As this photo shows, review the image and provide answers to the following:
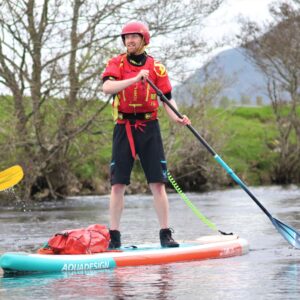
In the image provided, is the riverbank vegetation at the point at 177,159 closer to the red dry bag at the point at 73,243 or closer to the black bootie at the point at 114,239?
the black bootie at the point at 114,239

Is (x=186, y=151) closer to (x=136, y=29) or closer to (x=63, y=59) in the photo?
(x=63, y=59)

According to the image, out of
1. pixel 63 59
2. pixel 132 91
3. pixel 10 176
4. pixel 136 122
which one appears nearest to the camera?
pixel 132 91

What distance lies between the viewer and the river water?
647cm

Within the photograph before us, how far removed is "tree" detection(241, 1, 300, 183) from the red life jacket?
21262mm

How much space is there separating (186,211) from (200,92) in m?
6.79

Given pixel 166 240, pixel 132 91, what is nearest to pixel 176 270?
pixel 166 240

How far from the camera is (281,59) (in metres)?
32.0

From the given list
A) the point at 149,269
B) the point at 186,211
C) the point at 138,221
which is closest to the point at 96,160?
the point at 186,211

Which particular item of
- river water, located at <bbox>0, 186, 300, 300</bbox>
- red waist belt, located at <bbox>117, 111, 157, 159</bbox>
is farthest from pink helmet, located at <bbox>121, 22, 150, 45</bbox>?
river water, located at <bbox>0, 186, 300, 300</bbox>

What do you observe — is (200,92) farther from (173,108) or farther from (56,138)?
(173,108)

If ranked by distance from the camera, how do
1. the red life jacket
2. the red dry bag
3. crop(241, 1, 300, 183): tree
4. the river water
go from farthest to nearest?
crop(241, 1, 300, 183): tree, the red life jacket, the red dry bag, the river water

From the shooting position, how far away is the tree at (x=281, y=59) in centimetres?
3098

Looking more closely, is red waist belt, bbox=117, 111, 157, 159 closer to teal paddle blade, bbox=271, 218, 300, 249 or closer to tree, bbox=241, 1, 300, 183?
teal paddle blade, bbox=271, 218, 300, 249

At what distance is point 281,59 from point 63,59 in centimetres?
1469
